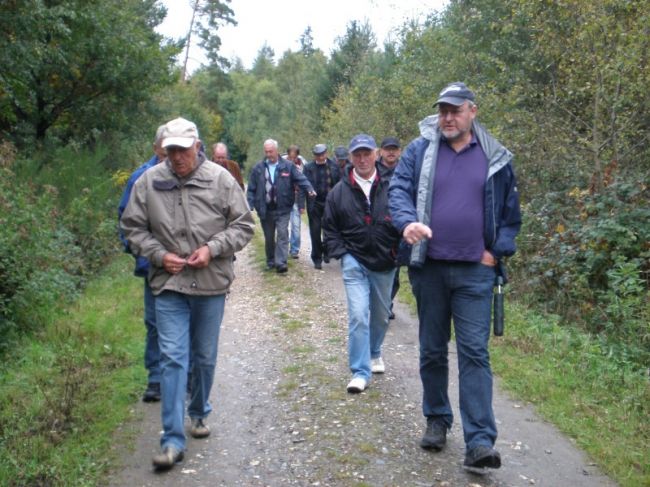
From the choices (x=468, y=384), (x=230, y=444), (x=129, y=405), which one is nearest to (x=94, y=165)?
(x=129, y=405)

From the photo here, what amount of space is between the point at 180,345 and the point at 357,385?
190 cm

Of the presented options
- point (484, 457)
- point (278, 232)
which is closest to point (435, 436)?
point (484, 457)

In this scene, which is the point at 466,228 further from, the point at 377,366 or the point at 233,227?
the point at 377,366

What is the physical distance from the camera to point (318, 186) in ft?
42.8

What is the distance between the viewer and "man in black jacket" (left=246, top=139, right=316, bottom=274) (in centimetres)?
1211

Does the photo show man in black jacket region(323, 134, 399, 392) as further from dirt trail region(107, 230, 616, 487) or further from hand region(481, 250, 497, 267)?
hand region(481, 250, 497, 267)

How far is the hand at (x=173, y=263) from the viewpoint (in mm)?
4703

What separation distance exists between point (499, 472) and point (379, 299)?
6.67 feet

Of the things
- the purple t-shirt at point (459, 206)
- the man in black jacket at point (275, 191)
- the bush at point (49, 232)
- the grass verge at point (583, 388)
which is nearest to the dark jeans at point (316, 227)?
the man in black jacket at point (275, 191)

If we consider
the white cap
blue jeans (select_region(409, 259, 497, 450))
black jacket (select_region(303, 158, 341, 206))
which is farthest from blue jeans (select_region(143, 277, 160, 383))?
black jacket (select_region(303, 158, 341, 206))

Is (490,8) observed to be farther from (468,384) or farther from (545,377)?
(468,384)

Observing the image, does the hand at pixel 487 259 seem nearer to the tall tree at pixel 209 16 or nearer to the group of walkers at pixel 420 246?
the group of walkers at pixel 420 246

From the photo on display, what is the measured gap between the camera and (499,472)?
4648mm

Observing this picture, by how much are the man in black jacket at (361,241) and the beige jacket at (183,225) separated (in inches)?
57.7
